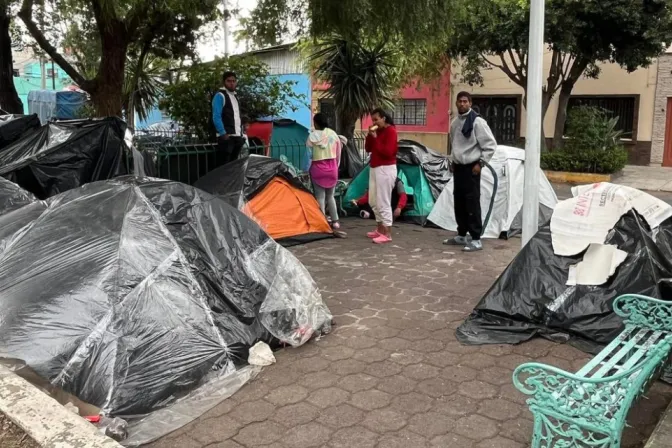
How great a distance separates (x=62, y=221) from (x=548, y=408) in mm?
2984

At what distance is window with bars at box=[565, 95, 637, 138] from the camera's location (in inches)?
699

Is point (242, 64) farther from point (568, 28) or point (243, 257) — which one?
point (568, 28)

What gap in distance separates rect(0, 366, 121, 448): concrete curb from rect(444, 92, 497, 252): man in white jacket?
4.91 m

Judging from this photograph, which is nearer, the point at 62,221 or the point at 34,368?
the point at 34,368

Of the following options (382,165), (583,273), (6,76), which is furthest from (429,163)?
(6,76)

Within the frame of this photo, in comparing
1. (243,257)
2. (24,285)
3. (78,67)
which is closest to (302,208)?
(243,257)

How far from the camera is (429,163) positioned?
8.54 meters

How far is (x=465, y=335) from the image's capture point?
14.0 feet

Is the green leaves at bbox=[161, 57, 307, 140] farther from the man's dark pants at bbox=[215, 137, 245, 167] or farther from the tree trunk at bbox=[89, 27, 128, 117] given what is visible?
the tree trunk at bbox=[89, 27, 128, 117]

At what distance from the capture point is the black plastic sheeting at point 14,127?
622 cm

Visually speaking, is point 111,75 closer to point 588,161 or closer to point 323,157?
point 323,157

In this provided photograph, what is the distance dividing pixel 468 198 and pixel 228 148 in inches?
117

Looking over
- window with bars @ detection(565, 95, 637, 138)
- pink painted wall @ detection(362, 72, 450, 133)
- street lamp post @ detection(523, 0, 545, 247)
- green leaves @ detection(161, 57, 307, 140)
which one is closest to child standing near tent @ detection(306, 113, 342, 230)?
green leaves @ detection(161, 57, 307, 140)

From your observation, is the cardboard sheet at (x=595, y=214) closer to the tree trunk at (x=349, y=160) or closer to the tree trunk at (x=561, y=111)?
the tree trunk at (x=349, y=160)
